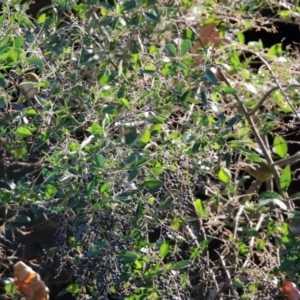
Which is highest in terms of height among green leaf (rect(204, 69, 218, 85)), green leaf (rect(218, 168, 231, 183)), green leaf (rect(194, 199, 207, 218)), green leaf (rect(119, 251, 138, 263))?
green leaf (rect(204, 69, 218, 85))

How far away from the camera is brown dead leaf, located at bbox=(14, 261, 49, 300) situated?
249 cm

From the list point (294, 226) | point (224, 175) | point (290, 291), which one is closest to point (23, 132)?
point (224, 175)

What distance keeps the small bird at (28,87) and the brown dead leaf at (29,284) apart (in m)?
0.57

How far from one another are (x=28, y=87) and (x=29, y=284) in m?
0.66

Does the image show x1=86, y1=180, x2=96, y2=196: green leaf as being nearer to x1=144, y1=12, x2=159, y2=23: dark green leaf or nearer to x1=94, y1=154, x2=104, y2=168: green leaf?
x1=94, y1=154, x2=104, y2=168: green leaf

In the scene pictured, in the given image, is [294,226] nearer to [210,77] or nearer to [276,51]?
[210,77]

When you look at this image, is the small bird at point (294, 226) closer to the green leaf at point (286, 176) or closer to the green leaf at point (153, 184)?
the green leaf at point (286, 176)

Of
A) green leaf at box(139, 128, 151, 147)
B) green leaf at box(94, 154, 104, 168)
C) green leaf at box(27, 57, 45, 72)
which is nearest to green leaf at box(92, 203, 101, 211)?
green leaf at box(94, 154, 104, 168)

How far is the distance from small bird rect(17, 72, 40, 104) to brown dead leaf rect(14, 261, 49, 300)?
565 millimetres

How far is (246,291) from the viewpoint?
2.41 m

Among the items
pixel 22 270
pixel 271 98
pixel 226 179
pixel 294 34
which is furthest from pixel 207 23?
pixel 294 34

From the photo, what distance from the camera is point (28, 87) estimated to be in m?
2.32

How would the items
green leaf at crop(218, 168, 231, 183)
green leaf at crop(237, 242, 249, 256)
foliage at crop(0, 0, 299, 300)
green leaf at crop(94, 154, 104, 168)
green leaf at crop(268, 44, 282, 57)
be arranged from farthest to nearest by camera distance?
green leaf at crop(268, 44, 282, 57) → green leaf at crop(237, 242, 249, 256) → green leaf at crop(218, 168, 231, 183) → foliage at crop(0, 0, 299, 300) → green leaf at crop(94, 154, 104, 168)

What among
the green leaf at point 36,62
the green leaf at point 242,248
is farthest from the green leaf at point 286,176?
the green leaf at point 36,62
